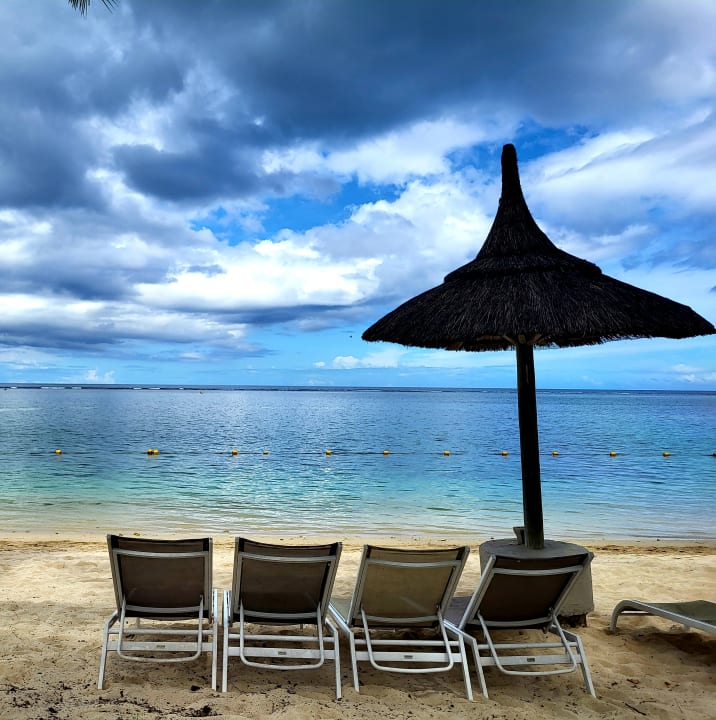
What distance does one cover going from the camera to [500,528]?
1106cm

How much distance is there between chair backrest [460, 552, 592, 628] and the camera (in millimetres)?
3670

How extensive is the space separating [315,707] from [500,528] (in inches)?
321

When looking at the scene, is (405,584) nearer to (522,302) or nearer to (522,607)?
(522,607)

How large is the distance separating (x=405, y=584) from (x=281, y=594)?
73cm

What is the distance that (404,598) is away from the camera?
3863 millimetres

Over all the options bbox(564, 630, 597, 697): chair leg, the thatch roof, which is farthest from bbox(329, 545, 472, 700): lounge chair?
the thatch roof

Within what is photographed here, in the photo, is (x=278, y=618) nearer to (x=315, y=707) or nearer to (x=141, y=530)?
(x=315, y=707)

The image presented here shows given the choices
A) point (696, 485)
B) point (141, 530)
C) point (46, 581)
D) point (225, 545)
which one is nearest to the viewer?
point (46, 581)

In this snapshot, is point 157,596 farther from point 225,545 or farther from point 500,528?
point 500,528

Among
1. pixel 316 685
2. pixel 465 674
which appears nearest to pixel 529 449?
pixel 465 674

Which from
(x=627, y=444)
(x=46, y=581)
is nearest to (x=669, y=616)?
(x=46, y=581)

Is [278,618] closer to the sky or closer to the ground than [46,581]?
closer to the sky

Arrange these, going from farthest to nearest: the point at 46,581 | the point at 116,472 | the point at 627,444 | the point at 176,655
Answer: the point at 627,444 → the point at 116,472 → the point at 46,581 → the point at 176,655

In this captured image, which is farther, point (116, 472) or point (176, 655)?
point (116, 472)
